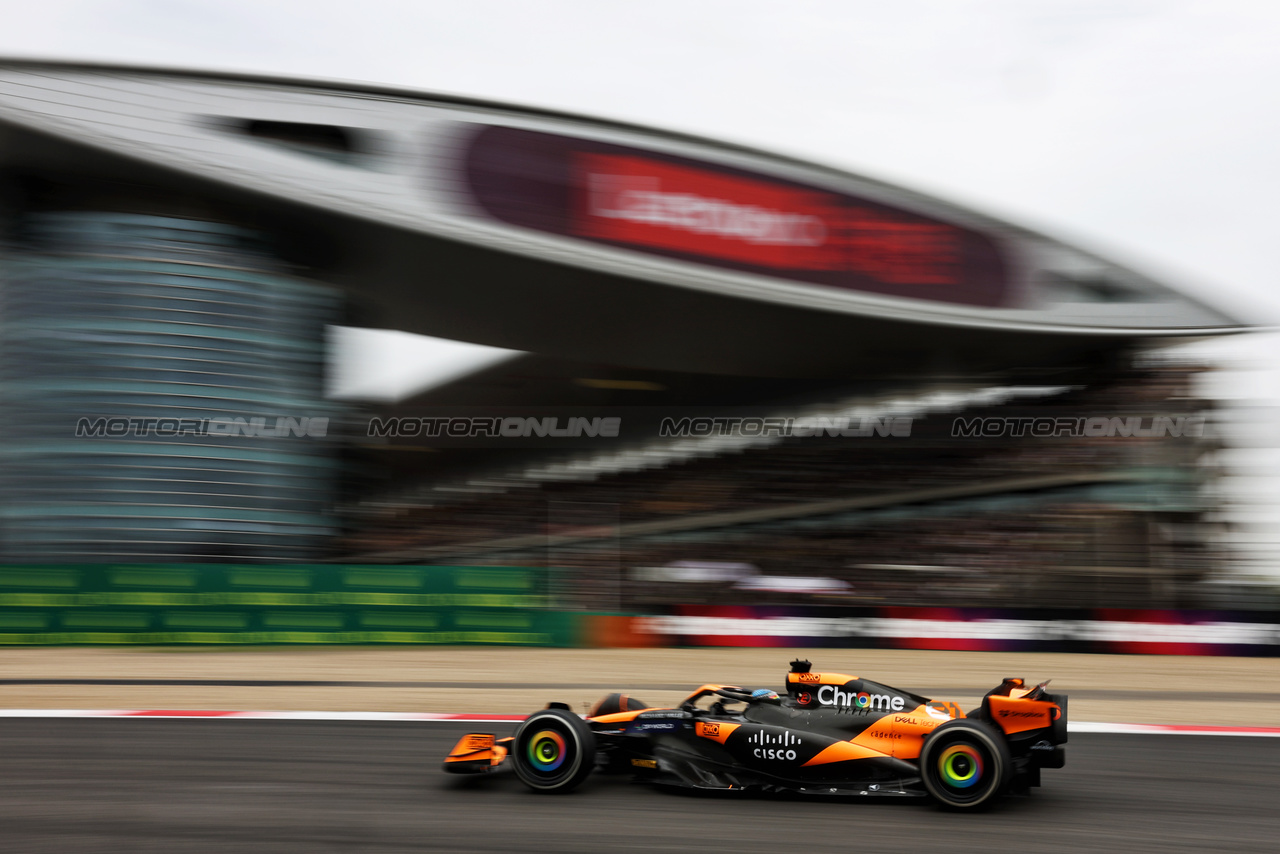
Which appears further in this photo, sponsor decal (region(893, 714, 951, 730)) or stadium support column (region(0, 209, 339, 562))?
stadium support column (region(0, 209, 339, 562))

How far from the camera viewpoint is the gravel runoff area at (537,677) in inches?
356

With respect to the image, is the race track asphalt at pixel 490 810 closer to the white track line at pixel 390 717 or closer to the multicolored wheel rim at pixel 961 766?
the multicolored wheel rim at pixel 961 766

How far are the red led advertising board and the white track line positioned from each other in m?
11.0

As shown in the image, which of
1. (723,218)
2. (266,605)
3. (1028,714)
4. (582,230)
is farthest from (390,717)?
(723,218)

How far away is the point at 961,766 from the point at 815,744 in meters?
0.70

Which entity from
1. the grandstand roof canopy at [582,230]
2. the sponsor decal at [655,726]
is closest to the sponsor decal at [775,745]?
the sponsor decal at [655,726]

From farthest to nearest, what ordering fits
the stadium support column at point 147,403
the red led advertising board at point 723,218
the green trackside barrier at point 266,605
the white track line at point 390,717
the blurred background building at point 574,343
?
the red led advertising board at point 723,218, the blurred background building at point 574,343, the stadium support column at point 147,403, the green trackside barrier at point 266,605, the white track line at point 390,717

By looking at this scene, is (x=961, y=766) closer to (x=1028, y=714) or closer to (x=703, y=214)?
(x=1028, y=714)

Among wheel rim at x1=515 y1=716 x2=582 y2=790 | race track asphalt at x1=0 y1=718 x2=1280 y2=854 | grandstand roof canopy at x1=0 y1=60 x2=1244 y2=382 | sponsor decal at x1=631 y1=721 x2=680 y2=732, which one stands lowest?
race track asphalt at x1=0 y1=718 x2=1280 y2=854

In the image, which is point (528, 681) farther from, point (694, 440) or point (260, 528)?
point (694, 440)

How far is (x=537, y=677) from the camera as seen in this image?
10945 mm

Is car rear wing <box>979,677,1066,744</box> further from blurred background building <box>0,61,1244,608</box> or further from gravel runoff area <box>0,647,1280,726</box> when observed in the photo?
blurred background building <box>0,61,1244,608</box>

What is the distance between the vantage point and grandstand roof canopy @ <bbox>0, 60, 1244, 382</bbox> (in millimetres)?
16047

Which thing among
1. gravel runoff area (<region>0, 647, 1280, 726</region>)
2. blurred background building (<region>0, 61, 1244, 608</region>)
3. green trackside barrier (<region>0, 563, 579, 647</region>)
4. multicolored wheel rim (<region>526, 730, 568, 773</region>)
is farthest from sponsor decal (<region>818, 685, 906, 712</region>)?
blurred background building (<region>0, 61, 1244, 608</region>)
